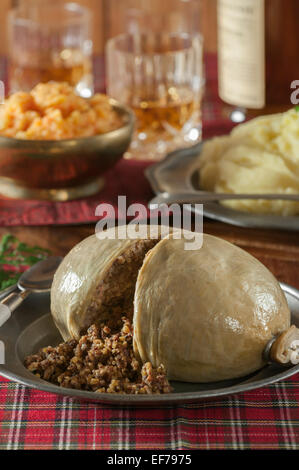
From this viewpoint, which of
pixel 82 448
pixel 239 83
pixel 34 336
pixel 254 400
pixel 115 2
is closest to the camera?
pixel 82 448

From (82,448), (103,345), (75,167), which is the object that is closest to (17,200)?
(75,167)

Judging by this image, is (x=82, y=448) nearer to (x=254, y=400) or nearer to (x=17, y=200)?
(x=254, y=400)

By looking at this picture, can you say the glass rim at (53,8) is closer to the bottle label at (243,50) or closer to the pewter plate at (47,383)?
the bottle label at (243,50)

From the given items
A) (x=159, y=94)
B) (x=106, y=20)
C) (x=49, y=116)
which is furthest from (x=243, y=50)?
(x=106, y=20)

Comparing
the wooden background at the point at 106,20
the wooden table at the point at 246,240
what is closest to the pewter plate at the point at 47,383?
the wooden table at the point at 246,240

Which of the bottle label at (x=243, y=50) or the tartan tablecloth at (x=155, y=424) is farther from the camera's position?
the bottle label at (x=243, y=50)

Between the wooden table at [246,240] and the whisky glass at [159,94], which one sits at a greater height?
the whisky glass at [159,94]
